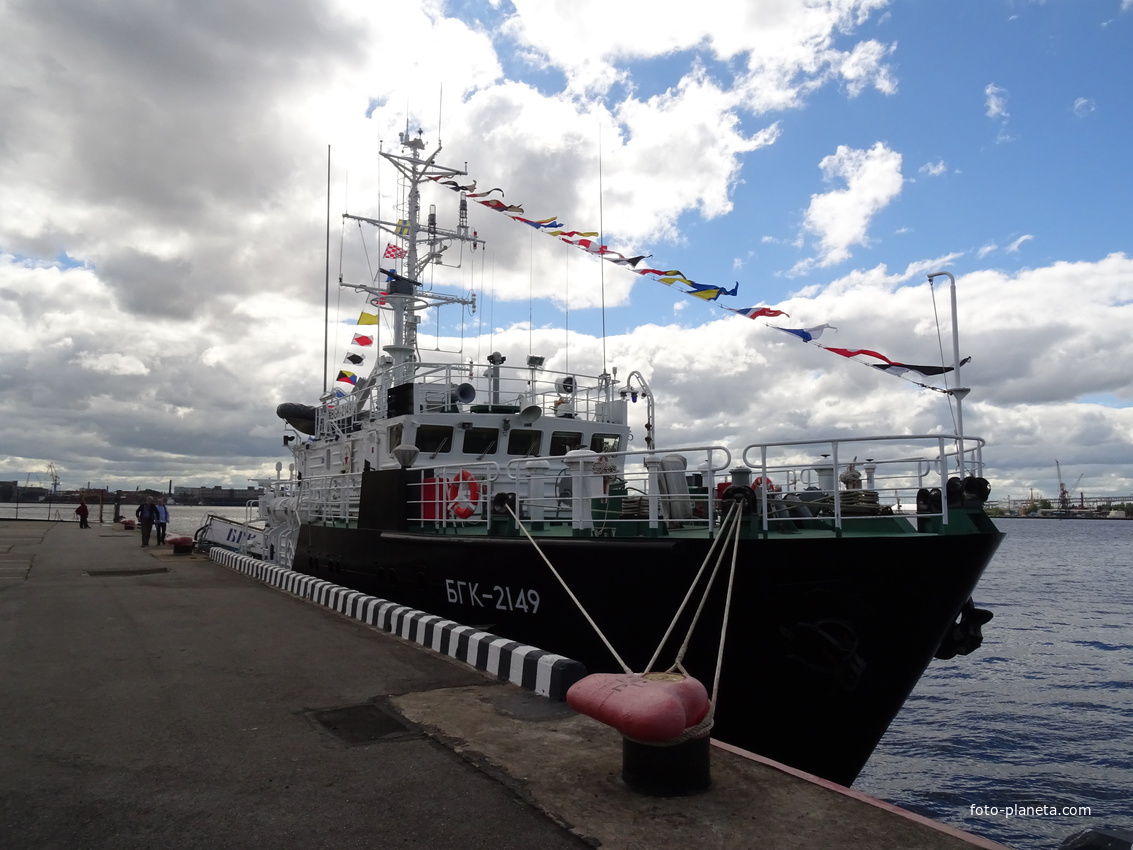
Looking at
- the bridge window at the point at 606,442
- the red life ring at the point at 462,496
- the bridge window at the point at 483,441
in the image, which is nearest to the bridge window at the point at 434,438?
the bridge window at the point at 483,441

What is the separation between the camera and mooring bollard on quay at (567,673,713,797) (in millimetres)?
3912

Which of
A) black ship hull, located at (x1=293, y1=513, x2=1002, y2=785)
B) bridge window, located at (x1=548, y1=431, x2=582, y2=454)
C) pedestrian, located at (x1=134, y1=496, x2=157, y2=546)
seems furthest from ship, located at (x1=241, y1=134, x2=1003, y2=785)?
pedestrian, located at (x1=134, y1=496, x2=157, y2=546)

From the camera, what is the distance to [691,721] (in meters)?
4.06

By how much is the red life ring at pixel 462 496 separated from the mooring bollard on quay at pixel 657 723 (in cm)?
547

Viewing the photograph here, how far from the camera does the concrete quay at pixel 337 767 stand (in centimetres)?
375

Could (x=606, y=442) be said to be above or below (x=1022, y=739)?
above

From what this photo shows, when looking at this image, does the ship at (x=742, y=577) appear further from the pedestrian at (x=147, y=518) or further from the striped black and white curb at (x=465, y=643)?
the pedestrian at (x=147, y=518)

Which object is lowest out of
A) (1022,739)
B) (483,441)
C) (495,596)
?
(1022,739)

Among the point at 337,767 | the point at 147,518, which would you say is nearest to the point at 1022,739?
the point at 337,767

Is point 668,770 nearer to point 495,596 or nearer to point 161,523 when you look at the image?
point 495,596

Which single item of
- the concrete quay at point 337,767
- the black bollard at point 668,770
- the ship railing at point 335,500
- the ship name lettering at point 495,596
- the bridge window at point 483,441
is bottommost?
the concrete quay at point 337,767

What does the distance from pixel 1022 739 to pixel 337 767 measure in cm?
1102

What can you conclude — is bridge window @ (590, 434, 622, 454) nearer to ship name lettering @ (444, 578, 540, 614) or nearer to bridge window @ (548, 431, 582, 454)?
bridge window @ (548, 431, 582, 454)

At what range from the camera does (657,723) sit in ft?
12.7
